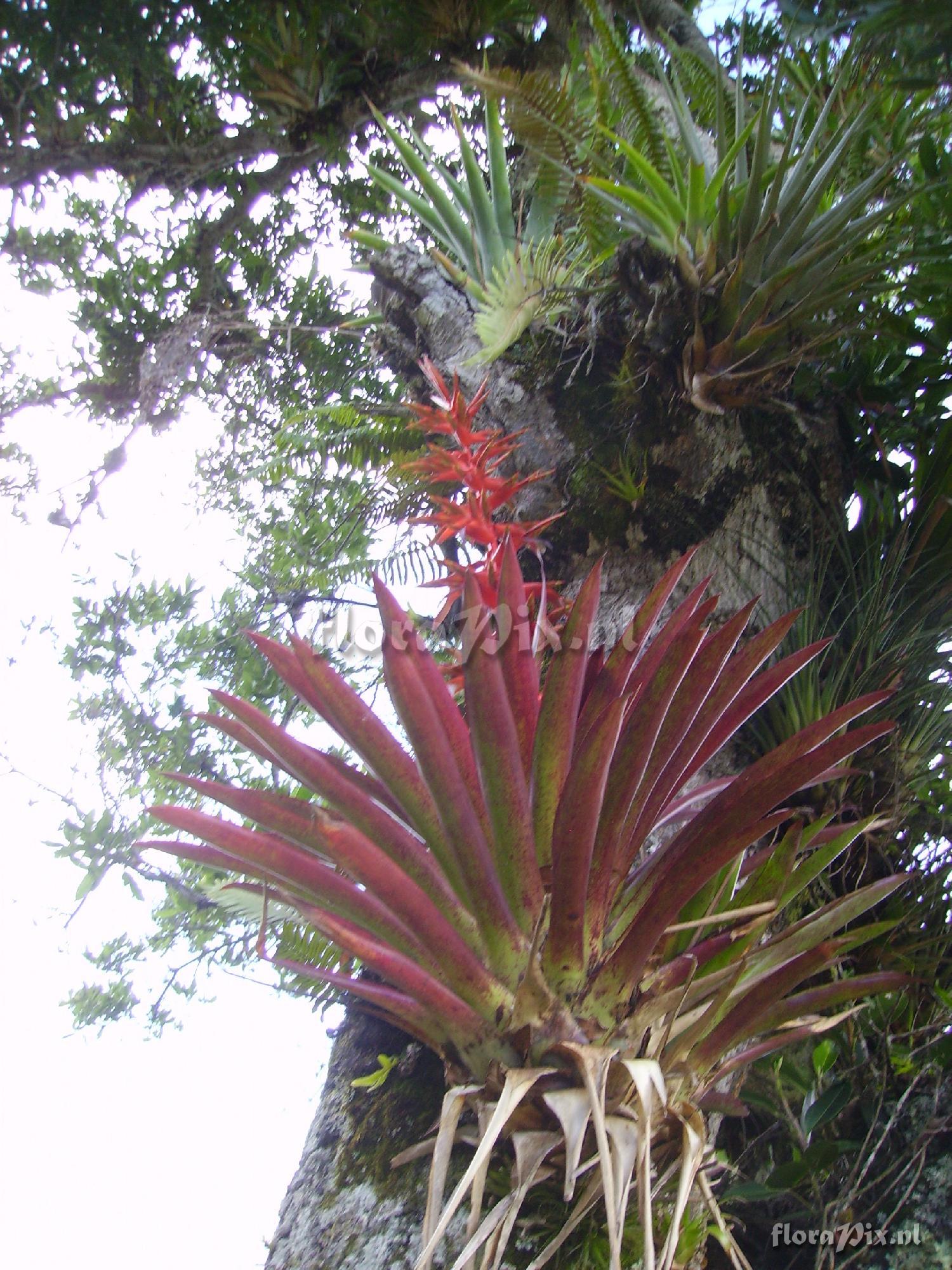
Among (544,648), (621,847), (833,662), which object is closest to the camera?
(621,847)

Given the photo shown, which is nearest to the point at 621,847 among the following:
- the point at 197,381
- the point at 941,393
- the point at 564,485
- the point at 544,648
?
the point at 544,648

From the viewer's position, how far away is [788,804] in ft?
4.45

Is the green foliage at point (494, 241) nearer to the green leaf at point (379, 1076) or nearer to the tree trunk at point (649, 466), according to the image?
the tree trunk at point (649, 466)

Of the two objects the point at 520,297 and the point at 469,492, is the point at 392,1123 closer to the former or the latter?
the point at 469,492

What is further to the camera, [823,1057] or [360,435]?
[360,435]

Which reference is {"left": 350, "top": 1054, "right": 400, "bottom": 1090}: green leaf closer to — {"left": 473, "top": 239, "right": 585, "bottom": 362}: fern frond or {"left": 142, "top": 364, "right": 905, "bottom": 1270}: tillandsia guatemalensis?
{"left": 142, "top": 364, "right": 905, "bottom": 1270}: tillandsia guatemalensis

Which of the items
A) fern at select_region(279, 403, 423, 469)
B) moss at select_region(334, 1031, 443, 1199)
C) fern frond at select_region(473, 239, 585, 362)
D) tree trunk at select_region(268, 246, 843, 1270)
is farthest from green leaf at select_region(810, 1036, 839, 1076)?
fern at select_region(279, 403, 423, 469)

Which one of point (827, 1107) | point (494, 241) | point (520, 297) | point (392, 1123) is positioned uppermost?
point (494, 241)

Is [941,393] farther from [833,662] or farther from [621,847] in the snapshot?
[621,847]

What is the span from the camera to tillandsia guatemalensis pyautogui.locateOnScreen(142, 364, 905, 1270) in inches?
30.6

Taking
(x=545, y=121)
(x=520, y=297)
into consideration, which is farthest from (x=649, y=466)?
(x=545, y=121)

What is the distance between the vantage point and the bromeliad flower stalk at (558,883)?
0.78m

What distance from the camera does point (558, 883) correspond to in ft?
2.67

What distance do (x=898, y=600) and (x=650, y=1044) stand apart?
1109 millimetres
